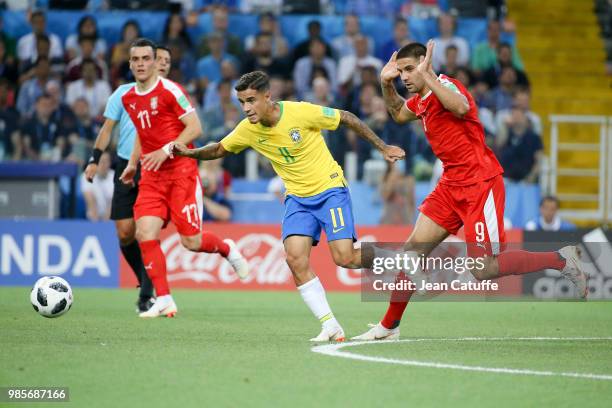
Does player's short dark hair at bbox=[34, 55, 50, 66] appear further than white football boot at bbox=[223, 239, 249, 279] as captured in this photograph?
Yes

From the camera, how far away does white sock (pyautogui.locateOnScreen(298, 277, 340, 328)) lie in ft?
28.4

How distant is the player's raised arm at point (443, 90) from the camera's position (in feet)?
27.7

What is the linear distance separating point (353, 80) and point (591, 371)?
12.6 metres

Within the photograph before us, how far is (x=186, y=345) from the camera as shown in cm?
830

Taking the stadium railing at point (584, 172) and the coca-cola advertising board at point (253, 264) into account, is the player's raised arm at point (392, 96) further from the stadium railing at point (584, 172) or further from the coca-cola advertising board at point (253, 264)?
the stadium railing at point (584, 172)

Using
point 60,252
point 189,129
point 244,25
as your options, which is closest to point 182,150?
point 189,129

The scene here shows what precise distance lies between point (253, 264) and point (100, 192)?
2843 mm

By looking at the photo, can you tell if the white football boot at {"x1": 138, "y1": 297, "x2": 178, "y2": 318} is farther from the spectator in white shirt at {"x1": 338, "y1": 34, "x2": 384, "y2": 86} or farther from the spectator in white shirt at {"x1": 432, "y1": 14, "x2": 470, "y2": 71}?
the spectator in white shirt at {"x1": 432, "y1": 14, "x2": 470, "y2": 71}

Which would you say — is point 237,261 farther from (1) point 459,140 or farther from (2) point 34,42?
(2) point 34,42

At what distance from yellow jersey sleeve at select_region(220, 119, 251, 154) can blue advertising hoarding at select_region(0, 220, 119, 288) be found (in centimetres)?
733

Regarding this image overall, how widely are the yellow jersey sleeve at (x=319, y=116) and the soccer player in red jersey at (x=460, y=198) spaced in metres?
0.51

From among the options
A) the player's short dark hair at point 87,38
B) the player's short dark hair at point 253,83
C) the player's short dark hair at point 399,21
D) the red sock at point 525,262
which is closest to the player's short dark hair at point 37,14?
the player's short dark hair at point 87,38

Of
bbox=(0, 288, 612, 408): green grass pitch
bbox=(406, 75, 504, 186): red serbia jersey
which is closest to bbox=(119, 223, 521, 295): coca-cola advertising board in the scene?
bbox=(0, 288, 612, 408): green grass pitch

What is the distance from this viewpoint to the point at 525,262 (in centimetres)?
892
